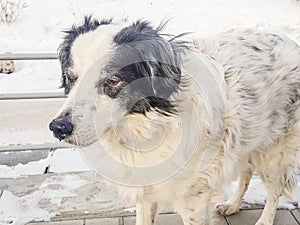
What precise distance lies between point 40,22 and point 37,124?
4071mm

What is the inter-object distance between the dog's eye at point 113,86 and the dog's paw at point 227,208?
4.66 feet

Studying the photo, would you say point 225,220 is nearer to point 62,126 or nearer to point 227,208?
point 227,208

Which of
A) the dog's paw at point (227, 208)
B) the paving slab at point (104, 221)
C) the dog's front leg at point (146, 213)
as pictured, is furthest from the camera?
the dog's paw at point (227, 208)

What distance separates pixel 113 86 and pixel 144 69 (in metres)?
0.15

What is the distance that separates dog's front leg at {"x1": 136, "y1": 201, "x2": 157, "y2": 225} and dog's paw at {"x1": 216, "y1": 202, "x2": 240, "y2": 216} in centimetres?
52

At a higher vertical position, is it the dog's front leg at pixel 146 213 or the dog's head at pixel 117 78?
the dog's head at pixel 117 78

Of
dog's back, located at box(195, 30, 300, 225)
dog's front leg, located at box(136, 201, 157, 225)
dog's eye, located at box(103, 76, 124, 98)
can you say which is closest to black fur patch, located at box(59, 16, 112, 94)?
dog's eye, located at box(103, 76, 124, 98)

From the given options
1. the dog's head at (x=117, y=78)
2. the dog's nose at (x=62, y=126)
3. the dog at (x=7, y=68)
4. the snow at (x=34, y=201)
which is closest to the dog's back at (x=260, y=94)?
the dog's head at (x=117, y=78)

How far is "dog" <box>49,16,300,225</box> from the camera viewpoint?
6.31 feet

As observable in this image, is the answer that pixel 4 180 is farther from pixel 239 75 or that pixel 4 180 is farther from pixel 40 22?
pixel 40 22

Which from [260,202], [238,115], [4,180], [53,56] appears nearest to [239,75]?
[238,115]

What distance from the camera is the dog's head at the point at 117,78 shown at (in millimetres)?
1873

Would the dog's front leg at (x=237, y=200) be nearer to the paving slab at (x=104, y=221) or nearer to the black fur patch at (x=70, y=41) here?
the paving slab at (x=104, y=221)

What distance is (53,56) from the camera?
10.8ft
